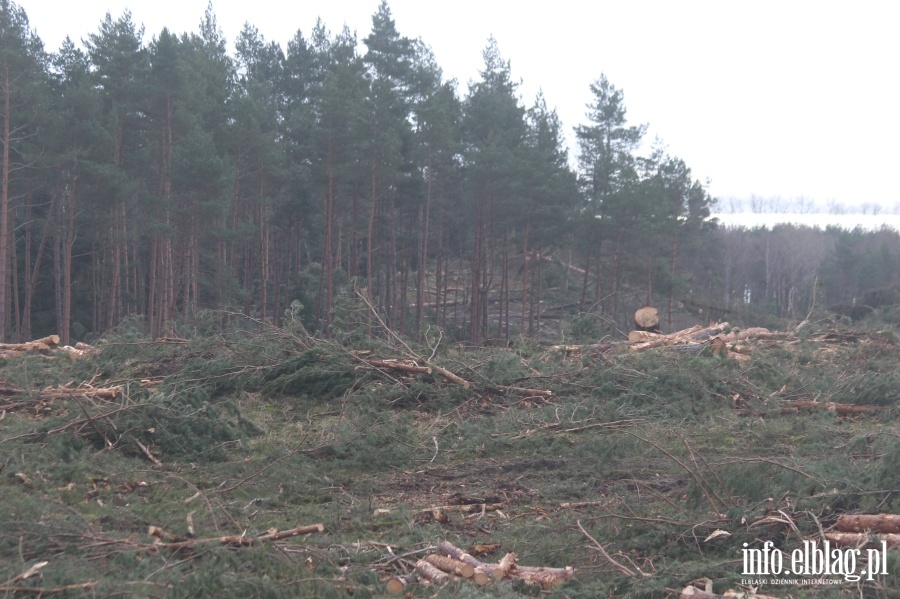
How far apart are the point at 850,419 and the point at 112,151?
21.9 metres

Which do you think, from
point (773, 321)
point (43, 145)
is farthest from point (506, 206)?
point (43, 145)

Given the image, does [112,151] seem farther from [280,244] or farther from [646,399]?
[646,399]

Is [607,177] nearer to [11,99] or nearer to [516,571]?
[11,99]

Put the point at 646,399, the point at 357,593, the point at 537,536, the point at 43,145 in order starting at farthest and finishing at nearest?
the point at 43,145, the point at 646,399, the point at 537,536, the point at 357,593

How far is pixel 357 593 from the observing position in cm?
390

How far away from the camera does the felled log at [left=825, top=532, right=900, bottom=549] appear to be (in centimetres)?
399

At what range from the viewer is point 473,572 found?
414 cm

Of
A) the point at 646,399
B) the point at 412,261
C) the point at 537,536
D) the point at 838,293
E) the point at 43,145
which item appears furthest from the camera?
the point at 838,293

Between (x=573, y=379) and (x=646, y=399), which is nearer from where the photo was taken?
(x=646, y=399)

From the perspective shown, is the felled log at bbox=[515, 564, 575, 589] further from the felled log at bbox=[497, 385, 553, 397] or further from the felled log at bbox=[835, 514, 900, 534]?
the felled log at bbox=[497, 385, 553, 397]

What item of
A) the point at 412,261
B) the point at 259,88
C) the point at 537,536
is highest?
the point at 259,88

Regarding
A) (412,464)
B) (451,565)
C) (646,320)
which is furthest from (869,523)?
(646,320)

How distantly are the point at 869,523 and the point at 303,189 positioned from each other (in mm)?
27711

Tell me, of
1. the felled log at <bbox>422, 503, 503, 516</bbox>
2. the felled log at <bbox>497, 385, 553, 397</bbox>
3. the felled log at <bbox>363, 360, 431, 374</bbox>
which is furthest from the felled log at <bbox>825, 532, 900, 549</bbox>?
the felled log at <bbox>363, 360, 431, 374</bbox>
